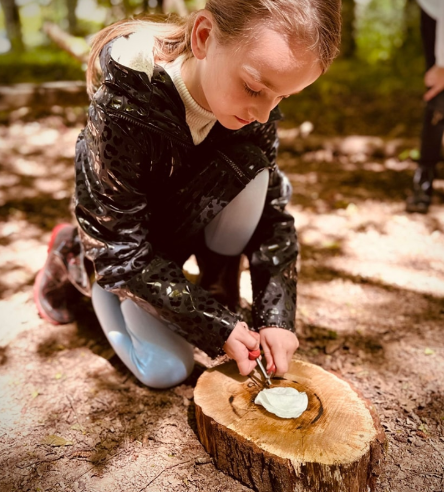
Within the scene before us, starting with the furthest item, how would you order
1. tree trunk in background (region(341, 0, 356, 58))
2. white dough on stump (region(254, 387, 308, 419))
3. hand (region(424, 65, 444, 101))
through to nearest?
tree trunk in background (region(341, 0, 356, 58)), hand (region(424, 65, 444, 101)), white dough on stump (region(254, 387, 308, 419))

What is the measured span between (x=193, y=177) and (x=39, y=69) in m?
7.20

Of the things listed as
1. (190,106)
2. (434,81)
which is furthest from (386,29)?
(190,106)

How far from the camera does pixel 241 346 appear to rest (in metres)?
1.59

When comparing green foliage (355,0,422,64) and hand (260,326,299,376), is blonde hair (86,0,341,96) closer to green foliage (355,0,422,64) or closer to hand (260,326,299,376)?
hand (260,326,299,376)

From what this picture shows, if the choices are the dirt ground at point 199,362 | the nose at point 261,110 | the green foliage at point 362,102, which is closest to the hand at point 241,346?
the dirt ground at point 199,362

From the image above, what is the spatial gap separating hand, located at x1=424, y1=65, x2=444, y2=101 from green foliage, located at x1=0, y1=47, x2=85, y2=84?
17.0 ft

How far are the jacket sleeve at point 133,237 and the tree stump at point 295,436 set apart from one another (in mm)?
194

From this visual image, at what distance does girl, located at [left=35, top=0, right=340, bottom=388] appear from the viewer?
4.29 ft

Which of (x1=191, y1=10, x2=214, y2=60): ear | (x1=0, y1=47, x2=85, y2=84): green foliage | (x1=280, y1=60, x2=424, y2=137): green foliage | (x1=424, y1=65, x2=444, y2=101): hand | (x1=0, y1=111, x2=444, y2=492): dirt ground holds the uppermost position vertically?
(x1=191, y1=10, x2=214, y2=60): ear

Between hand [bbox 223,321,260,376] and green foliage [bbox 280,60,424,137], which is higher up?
hand [bbox 223,321,260,376]

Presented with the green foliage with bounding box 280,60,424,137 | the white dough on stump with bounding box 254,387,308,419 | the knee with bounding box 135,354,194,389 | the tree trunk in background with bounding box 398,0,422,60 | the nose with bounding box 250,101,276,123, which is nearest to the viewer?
the nose with bounding box 250,101,276,123

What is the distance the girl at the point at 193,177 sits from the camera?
1308 mm

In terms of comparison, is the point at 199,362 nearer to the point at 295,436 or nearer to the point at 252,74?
the point at 295,436

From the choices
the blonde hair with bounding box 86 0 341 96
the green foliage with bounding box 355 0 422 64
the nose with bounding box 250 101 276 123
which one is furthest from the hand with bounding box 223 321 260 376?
the green foliage with bounding box 355 0 422 64
